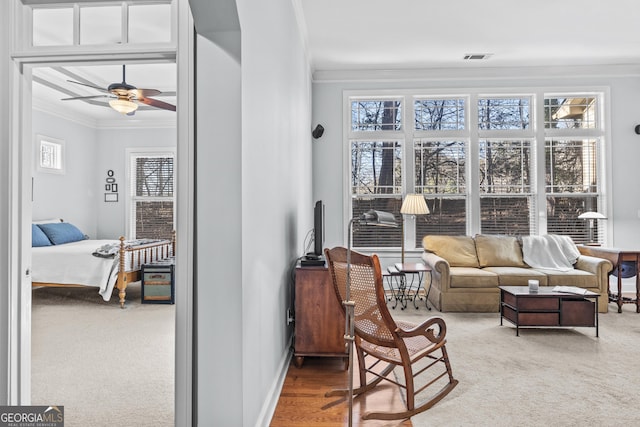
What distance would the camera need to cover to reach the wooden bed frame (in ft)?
15.8

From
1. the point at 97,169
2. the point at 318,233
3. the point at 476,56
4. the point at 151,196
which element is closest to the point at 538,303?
the point at 318,233

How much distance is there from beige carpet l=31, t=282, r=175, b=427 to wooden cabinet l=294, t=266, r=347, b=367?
0.97 m

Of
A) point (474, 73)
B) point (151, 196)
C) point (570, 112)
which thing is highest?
point (474, 73)

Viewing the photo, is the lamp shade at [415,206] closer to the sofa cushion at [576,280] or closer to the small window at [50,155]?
the sofa cushion at [576,280]

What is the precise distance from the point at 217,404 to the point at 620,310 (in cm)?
481

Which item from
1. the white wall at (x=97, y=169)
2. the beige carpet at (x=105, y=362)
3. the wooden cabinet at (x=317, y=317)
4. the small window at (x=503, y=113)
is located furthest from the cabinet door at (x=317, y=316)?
the white wall at (x=97, y=169)

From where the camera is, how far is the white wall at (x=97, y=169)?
23.1 ft

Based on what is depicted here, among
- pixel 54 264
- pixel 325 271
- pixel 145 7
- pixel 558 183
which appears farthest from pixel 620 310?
pixel 54 264

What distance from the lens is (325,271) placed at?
9.66 ft

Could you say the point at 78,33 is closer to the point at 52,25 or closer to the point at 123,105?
the point at 52,25

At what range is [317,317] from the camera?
9.61ft

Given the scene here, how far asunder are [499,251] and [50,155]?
23.5 feet

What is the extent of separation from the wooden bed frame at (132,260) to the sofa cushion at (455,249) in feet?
12.4

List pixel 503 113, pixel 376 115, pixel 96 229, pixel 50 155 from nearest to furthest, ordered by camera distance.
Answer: pixel 503 113, pixel 376 115, pixel 50 155, pixel 96 229
